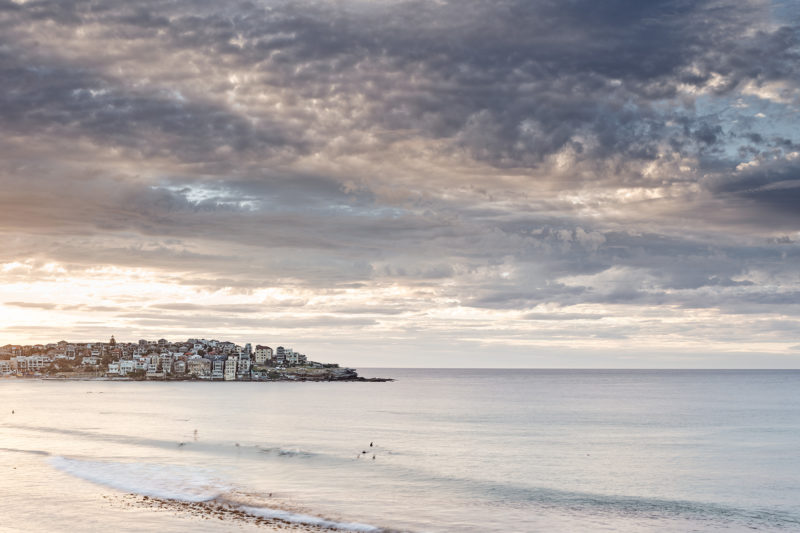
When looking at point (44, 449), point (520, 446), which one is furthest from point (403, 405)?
point (44, 449)

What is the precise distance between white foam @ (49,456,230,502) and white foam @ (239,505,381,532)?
5437 millimetres

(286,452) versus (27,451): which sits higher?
→ (27,451)

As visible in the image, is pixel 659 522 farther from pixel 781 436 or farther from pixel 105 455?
pixel 781 436

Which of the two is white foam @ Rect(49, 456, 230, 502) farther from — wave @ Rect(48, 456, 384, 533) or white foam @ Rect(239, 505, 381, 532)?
white foam @ Rect(239, 505, 381, 532)

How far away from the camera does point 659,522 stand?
4591 centimetres

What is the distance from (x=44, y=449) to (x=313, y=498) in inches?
1508

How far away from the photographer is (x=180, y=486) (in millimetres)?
53312

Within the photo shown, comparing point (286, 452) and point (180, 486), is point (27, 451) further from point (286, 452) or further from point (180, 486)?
point (180, 486)

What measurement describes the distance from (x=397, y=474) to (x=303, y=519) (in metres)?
19.7

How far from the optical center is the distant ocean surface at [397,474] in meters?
44.5

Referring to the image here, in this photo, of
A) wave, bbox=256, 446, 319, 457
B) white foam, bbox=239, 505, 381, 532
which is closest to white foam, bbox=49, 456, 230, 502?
white foam, bbox=239, 505, 381, 532

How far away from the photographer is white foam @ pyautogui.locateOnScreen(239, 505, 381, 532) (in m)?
41.6

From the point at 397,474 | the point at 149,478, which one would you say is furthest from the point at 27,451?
the point at 397,474

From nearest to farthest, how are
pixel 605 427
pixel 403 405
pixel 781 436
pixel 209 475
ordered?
pixel 209 475 < pixel 781 436 < pixel 605 427 < pixel 403 405
